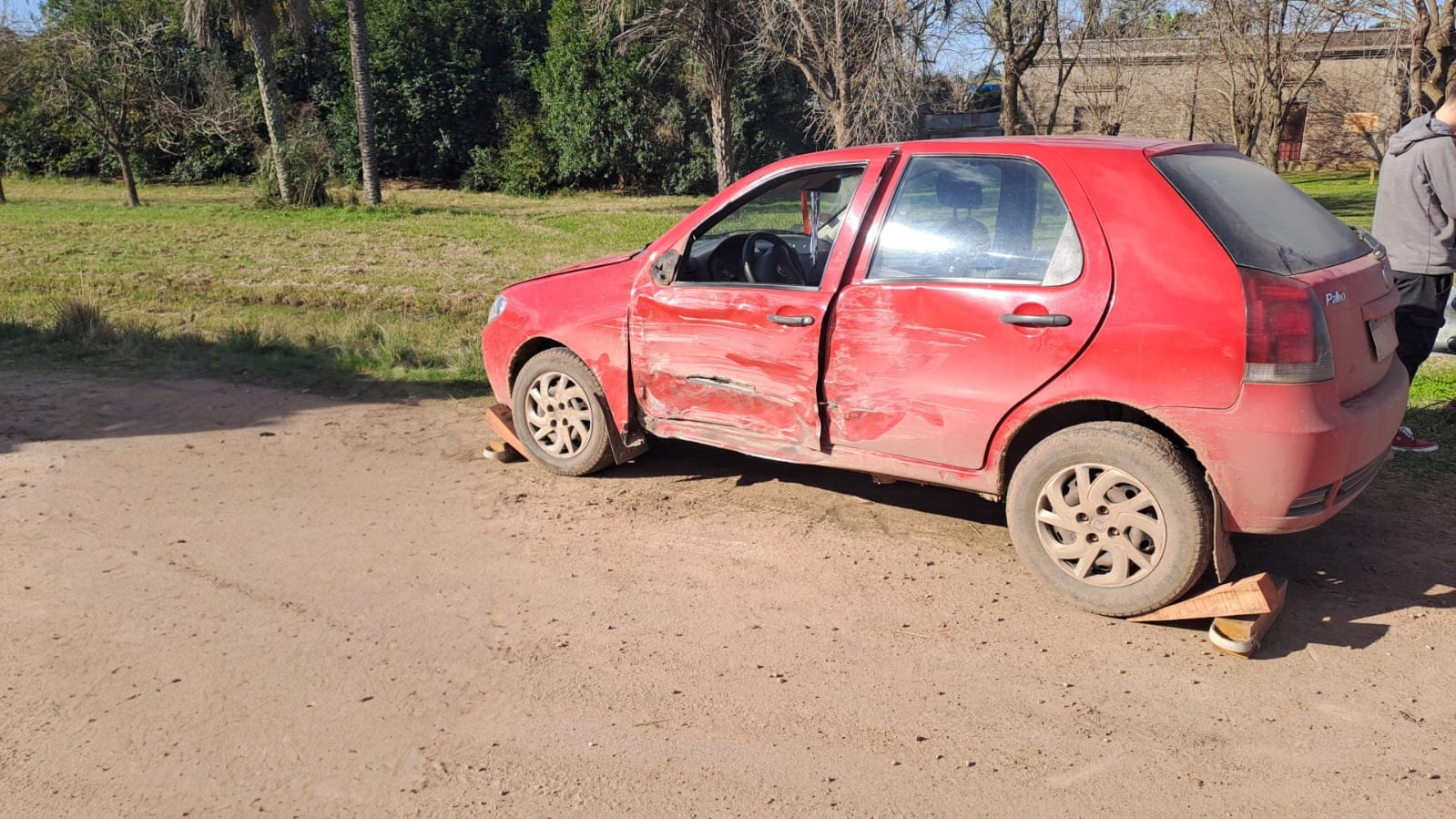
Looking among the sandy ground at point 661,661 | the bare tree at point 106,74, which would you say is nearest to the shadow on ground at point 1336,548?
the sandy ground at point 661,661

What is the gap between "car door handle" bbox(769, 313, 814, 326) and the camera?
503cm

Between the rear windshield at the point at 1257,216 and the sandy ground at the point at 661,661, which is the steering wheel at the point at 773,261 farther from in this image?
the rear windshield at the point at 1257,216

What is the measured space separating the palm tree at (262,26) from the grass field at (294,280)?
1.21 m

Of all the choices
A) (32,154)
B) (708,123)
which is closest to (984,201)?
(708,123)

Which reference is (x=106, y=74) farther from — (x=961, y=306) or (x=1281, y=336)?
(x=1281, y=336)

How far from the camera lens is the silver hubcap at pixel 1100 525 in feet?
14.2

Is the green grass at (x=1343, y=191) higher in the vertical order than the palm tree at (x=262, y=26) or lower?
lower

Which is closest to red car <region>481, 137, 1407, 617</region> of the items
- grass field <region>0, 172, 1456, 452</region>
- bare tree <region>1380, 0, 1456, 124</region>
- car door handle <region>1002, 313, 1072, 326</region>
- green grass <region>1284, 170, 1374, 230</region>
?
car door handle <region>1002, 313, 1072, 326</region>

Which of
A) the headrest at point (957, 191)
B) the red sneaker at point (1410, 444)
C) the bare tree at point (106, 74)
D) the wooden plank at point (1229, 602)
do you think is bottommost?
the wooden plank at point (1229, 602)

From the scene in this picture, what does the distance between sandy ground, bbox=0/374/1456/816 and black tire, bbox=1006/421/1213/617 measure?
0.16 metres

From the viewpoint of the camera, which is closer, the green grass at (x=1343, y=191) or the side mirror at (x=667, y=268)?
the side mirror at (x=667, y=268)

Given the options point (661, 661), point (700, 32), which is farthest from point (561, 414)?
point (700, 32)

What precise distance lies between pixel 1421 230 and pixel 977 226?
2.99m

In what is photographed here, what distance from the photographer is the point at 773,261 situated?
5902 millimetres
